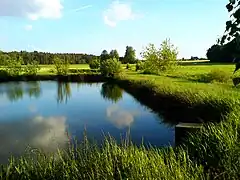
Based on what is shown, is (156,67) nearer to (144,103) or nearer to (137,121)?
(144,103)

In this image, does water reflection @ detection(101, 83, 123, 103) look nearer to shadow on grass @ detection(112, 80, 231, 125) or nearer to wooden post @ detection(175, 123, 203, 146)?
shadow on grass @ detection(112, 80, 231, 125)

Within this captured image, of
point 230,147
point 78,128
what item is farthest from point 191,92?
point 230,147

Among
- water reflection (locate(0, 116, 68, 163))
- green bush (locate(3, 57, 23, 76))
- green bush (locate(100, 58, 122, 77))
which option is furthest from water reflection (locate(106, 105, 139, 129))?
green bush (locate(3, 57, 23, 76))

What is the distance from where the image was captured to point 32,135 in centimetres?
1470

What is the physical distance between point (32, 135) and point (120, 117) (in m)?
6.26

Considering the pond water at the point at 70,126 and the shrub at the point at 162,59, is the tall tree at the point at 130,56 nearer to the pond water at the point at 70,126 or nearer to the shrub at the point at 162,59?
the shrub at the point at 162,59

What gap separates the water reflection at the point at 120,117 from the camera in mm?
17109

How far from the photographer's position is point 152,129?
1543 cm

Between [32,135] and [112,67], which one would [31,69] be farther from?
[32,135]

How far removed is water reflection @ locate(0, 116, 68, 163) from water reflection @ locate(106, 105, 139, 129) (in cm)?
270

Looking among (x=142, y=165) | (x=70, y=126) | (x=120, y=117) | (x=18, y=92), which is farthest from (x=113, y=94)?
(x=142, y=165)

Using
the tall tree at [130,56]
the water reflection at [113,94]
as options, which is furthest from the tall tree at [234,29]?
the tall tree at [130,56]

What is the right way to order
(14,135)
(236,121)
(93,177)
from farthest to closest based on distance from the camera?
(14,135)
(236,121)
(93,177)

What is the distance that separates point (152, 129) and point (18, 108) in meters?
12.9
